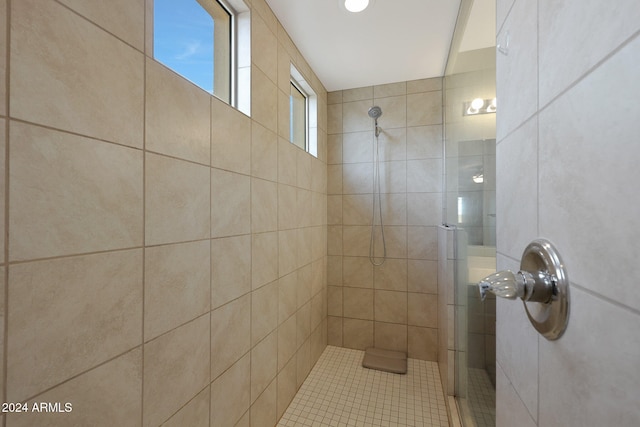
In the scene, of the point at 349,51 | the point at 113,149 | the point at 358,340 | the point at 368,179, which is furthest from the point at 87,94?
the point at 358,340

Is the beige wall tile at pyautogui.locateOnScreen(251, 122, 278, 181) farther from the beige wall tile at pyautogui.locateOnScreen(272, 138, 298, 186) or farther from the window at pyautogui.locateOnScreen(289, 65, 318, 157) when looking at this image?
the window at pyautogui.locateOnScreen(289, 65, 318, 157)

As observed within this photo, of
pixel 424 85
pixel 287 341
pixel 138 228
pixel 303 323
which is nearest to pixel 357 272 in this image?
pixel 303 323

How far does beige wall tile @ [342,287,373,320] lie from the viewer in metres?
2.49

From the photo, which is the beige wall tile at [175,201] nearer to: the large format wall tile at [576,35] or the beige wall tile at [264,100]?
the beige wall tile at [264,100]

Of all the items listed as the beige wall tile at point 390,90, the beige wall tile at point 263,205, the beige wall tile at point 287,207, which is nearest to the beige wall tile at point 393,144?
the beige wall tile at point 390,90

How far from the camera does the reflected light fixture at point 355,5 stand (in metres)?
1.46

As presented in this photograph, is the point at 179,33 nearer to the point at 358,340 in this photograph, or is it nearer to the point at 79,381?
the point at 79,381

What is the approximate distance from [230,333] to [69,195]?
83 cm

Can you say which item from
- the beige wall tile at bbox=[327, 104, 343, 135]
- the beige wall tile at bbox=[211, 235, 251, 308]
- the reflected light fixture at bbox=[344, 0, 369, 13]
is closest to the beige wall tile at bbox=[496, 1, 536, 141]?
the reflected light fixture at bbox=[344, 0, 369, 13]

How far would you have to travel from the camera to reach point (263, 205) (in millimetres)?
Answer: 1465

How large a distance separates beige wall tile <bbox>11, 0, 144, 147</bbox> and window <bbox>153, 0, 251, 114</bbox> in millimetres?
290

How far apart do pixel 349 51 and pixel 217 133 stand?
4.53 ft

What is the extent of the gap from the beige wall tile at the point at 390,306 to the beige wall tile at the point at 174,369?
5.69 ft

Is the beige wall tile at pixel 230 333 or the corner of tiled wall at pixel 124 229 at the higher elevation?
the corner of tiled wall at pixel 124 229
